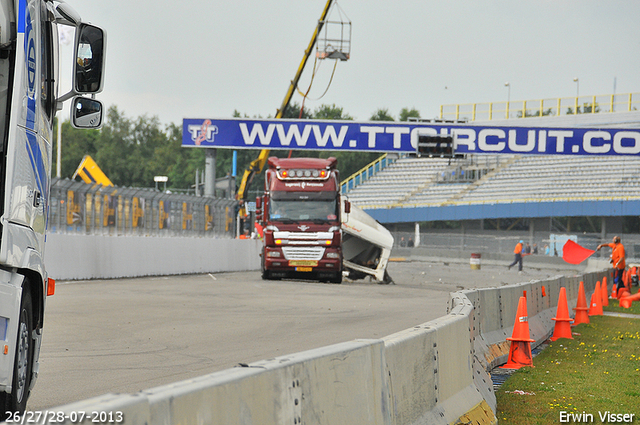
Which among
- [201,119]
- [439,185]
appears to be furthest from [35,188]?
[439,185]

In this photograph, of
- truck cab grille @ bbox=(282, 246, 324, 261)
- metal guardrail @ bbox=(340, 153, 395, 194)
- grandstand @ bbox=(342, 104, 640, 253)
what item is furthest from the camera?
metal guardrail @ bbox=(340, 153, 395, 194)

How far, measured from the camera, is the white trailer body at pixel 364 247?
29.8 m

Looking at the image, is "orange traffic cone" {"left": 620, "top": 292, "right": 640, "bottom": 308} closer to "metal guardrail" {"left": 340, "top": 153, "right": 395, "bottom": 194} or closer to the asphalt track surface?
the asphalt track surface

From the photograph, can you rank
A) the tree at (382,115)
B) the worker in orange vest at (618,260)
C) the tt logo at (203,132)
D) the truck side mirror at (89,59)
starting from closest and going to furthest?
the truck side mirror at (89,59)
the worker in orange vest at (618,260)
the tt logo at (203,132)
the tree at (382,115)

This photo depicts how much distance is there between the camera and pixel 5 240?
16.6 ft

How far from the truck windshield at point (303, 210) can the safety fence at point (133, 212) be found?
387cm

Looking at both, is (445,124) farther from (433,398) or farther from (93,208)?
(433,398)

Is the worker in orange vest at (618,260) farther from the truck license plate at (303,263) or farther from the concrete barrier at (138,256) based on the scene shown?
the concrete barrier at (138,256)

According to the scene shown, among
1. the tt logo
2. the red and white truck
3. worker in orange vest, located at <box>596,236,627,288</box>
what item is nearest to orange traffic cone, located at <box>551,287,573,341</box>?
worker in orange vest, located at <box>596,236,627,288</box>

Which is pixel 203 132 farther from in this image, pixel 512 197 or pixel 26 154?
pixel 26 154

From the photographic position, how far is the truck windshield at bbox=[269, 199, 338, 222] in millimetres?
26922

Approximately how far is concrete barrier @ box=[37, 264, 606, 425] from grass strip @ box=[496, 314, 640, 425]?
46 centimetres

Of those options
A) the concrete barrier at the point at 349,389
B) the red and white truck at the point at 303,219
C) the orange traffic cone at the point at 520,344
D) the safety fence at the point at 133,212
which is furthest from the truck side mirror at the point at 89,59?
the red and white truck at the point at 303,219

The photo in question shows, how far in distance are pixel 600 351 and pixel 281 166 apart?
1618 centimetres
